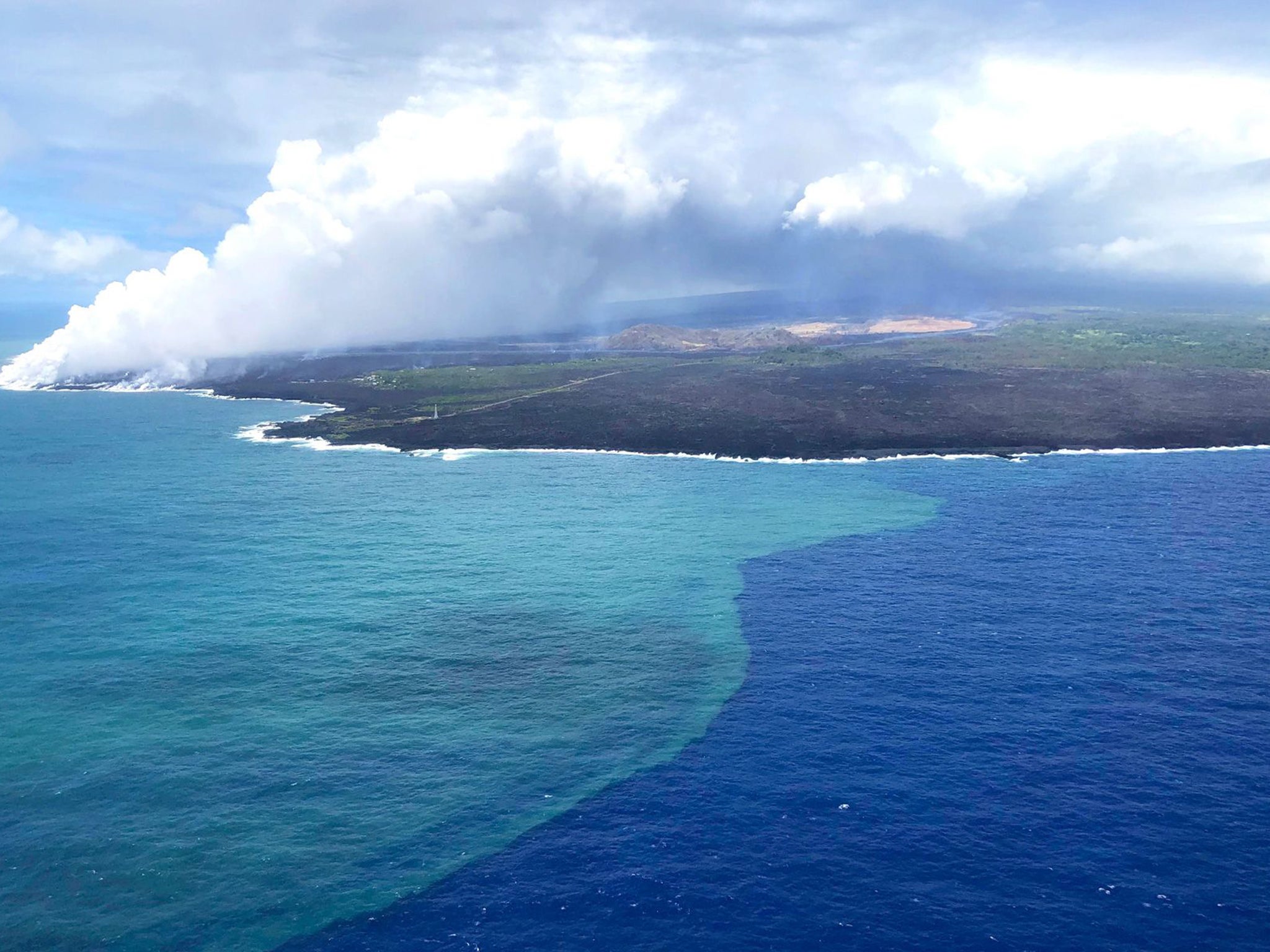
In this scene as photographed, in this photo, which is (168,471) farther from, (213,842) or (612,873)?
(612,873)

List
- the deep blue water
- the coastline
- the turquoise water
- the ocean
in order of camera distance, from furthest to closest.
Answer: the coastline, the turquoise water, the ocean, the deep blue water

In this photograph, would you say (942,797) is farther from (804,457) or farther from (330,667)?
(804,457)

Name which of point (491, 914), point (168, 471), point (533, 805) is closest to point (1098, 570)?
point (533, 805)

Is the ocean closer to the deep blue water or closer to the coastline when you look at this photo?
the deep blue water

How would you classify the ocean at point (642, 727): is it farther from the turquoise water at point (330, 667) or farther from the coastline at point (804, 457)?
the coastline at point (804, 457)

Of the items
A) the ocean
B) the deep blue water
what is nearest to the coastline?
the ocean
